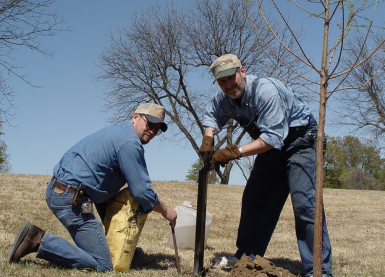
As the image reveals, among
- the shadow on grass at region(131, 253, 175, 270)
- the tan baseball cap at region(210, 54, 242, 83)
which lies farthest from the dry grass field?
the tan baseball cap at region(210, 54, 242, 83)

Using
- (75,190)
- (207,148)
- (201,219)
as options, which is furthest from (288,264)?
(75,190)

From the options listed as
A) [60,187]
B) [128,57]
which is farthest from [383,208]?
[128,57]

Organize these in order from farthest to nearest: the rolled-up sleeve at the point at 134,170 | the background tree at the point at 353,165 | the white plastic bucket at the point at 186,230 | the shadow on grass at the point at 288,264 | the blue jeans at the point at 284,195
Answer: the background tree at the point at 353,165, the white plastic bucket at the point at 186,230, the shadow on grass at the point at 288,264, the blue jeans at the point at 284,195, the rolled-up sleeve at the point at 134,170

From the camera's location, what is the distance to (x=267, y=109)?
3.42m

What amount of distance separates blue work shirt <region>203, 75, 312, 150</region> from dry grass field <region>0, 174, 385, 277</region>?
5.24 feet

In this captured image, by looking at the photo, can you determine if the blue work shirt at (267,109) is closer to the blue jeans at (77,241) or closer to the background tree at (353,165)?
the blue jeans at (77,241)

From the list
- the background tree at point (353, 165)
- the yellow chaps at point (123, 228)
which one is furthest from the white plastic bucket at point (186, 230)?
the background tree at point (353, 165)

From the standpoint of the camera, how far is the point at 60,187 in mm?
3455

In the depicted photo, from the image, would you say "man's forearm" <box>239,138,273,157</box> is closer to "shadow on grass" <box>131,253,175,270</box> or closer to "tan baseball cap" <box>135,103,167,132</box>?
"tan baseball cap" <box>135,103,167,132</box>

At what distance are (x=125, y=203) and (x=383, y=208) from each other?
469 inches

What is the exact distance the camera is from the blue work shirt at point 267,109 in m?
3.35

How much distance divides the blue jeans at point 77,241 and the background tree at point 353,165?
41444mm

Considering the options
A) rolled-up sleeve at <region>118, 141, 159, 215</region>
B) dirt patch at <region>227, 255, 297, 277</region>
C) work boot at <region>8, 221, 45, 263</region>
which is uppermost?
rolled-up sleeve at <region>118, 141, 159, 215</region>

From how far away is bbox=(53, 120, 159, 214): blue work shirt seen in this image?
3.46m
